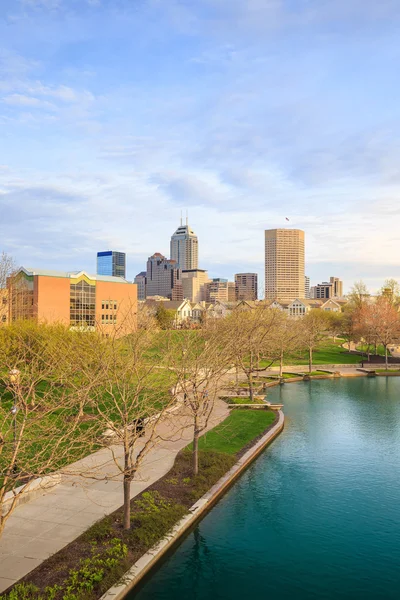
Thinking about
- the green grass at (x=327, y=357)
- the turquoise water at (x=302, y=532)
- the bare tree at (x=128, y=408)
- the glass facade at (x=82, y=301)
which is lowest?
the turquoise water at (x=302, y=532)

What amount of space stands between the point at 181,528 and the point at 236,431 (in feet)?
40.8

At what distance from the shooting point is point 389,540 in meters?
16.5

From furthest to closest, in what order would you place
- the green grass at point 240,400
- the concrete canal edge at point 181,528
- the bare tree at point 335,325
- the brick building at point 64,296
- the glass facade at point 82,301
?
the bare tree at point 335,325 < the glass facade at point 82,301 < the brick building at point 64,296 < the green grass at point 240,400 < the concrete canal edge at point 181,528

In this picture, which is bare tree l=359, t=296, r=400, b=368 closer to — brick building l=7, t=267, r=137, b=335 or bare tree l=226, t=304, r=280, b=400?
bare tree l=226, t=304, r=280, b=400

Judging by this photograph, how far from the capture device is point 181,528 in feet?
53.3

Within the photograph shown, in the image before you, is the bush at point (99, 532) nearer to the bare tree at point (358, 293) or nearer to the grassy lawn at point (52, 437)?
the grassy lawn at point (52, 437)

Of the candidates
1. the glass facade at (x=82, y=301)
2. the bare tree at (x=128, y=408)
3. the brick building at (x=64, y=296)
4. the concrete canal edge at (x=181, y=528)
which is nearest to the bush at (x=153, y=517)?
the concrete canal edge at (x=181, y=528)

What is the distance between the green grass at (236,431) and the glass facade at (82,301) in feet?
157

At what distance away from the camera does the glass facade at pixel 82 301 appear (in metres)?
76.8

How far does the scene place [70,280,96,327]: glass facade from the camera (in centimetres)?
7675

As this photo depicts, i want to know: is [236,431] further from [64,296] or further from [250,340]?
[64,296]

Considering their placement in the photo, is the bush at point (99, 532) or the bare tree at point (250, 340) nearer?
the bush at point (99, 532)

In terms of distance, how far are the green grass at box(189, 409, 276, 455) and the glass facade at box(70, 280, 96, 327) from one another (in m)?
47.7

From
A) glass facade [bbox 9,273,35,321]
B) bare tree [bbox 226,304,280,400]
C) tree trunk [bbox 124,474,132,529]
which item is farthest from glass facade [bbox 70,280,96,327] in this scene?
tree trunk [bbox 124,474,132,529]
